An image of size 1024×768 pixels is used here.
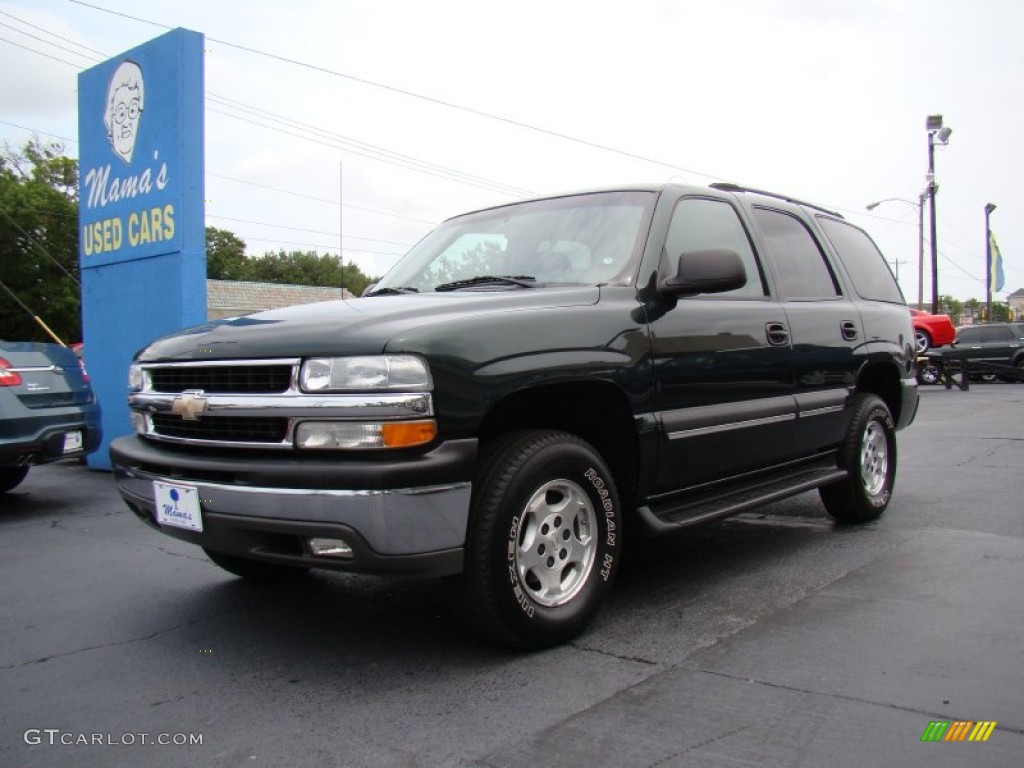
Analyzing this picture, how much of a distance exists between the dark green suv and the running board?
0.05ft

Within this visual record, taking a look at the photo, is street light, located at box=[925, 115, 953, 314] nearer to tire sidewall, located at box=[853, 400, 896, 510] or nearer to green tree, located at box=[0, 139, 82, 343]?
tire sidewall, located at box=[853, 400, 896, 510]

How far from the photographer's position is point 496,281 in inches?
155

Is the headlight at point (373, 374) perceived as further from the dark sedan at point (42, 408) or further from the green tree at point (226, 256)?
the green tree at point (226, 256)

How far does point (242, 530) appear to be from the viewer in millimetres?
3045

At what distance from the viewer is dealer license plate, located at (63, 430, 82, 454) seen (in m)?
6.78

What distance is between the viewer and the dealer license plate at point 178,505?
317 centimetres

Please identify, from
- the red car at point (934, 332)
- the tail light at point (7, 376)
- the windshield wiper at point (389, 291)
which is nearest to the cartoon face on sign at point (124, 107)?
the tail light at point (7, 376)

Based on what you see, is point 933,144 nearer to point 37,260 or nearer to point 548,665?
point 548,665

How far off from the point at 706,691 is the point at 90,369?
8.09 metres

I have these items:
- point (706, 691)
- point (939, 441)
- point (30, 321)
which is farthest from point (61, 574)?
point (30, 321)

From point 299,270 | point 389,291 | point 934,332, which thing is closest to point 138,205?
→ point 389,291

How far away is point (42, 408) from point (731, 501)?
17.2 feet

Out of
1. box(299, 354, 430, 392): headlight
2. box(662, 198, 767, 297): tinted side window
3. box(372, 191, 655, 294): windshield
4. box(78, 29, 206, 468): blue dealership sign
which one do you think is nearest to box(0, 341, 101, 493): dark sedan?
box(78, 29, 206, 468): blue dealership sign

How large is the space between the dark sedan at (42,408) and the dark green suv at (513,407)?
3231 millimetres
